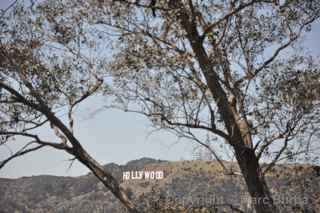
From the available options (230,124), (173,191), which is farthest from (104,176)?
(173,191)

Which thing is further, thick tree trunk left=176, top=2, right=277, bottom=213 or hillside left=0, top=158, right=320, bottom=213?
hillside left=0, top=158, right=320, bottom=213

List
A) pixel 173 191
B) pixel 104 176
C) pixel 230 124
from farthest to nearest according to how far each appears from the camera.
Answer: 1. pixel 173 191
2. pixel 230 124
3. pixel 104 176

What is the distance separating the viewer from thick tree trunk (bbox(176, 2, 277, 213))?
33.0 ft

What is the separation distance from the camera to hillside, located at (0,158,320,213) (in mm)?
11508

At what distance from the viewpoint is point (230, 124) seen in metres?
10.2

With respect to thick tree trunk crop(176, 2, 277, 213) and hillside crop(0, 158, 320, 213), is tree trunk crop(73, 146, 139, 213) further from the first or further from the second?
thick tree trunk crop(176, 2, 277, 213)

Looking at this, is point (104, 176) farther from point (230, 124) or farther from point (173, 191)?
point (173, 191)

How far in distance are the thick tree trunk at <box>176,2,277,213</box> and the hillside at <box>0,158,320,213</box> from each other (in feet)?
2.19

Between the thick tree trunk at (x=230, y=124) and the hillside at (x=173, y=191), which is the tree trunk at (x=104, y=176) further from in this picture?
the thick tree trunk at (x=230, y=124)

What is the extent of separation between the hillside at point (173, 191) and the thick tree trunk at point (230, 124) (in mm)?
668

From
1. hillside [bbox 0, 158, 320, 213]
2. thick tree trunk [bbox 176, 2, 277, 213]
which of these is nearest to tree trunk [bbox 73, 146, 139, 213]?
hillside [bbox 0, 158, 320, 213]

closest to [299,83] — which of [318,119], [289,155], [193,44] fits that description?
[318,119]

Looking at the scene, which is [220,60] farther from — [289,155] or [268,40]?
[289,155]

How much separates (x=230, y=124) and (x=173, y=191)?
13.0 metres
